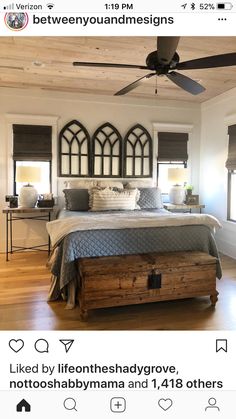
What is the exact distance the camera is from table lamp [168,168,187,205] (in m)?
4.27

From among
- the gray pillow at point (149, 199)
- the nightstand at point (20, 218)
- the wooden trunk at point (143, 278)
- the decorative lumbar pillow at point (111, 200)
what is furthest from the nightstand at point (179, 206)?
the wooden trunk at point (143, 278)

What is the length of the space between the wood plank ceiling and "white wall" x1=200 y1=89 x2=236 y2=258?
0.21m

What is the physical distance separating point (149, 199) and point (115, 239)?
162 cm

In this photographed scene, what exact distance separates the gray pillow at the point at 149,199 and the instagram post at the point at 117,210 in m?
0.02

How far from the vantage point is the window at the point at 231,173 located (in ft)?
12.7

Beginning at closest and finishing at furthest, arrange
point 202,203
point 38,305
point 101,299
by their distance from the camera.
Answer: point 101,299 → point 38,305 → point 202,203
